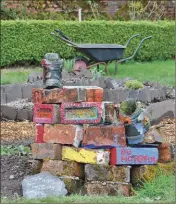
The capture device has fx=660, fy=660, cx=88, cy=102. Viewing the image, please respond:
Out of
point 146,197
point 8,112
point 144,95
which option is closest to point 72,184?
point 146,197

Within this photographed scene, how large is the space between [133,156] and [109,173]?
242mm

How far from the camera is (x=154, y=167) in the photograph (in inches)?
213

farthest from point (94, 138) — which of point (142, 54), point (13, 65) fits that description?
point (142, 54)

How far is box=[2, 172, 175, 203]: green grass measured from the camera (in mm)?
4555

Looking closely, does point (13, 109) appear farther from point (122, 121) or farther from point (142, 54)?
point (142, 54)

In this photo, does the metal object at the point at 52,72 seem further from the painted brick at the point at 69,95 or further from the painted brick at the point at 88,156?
the painted brick at the point at 88,156

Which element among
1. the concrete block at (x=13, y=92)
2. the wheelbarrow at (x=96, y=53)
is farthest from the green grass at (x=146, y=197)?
the wheelbarrow at (x=96, y=53)

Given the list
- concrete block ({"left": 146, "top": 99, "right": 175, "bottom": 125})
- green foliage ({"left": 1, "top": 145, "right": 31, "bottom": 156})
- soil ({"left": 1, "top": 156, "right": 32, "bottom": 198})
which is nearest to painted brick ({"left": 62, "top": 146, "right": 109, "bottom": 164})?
soil ({"left": 1, "top": 156, "right": 32, "bottom": 198})

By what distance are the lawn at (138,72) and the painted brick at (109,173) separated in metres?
7.11

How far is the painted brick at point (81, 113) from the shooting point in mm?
5453

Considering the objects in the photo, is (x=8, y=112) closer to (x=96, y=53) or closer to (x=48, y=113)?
(x=48, y=113)

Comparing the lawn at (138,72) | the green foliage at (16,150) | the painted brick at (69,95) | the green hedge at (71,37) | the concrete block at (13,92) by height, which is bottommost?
the green foliage at (16,150)

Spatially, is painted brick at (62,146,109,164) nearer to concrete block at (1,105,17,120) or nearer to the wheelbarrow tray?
concrete block at (1,105,17,120)

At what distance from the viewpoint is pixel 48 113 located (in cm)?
553
